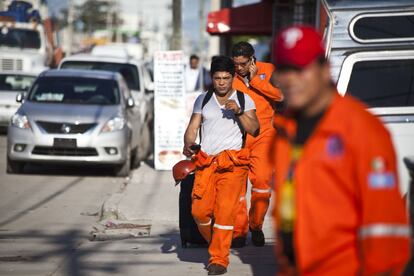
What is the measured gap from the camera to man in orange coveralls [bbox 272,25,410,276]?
3.88 m

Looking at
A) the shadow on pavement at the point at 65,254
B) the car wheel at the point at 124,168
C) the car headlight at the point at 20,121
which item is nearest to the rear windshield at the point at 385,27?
the shadow on pavement at the point at 65,254

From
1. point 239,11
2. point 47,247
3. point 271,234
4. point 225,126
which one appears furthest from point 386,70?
point 239,11

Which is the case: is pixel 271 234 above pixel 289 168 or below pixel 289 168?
below

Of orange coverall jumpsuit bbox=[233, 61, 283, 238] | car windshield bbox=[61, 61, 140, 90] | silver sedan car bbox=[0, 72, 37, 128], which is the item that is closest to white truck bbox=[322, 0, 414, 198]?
orange coverall jumpsuit bbox=[233, 61, 283, 238]

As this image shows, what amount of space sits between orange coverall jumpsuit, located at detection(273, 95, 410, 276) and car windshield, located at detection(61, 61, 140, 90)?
1608 cm

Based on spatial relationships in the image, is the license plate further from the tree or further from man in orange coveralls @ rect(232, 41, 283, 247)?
the tree

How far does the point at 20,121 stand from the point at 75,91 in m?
1.34

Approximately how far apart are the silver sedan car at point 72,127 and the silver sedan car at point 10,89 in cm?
562

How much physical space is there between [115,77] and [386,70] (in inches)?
345

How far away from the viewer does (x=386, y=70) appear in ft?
30.2

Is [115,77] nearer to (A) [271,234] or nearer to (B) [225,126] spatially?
(A) [271,234]

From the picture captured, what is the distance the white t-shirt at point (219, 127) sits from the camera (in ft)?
27.3

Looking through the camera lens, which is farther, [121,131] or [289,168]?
[121,131]

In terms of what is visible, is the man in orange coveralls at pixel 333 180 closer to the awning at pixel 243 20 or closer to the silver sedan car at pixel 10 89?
the silver sedan car at pixel 10 89
